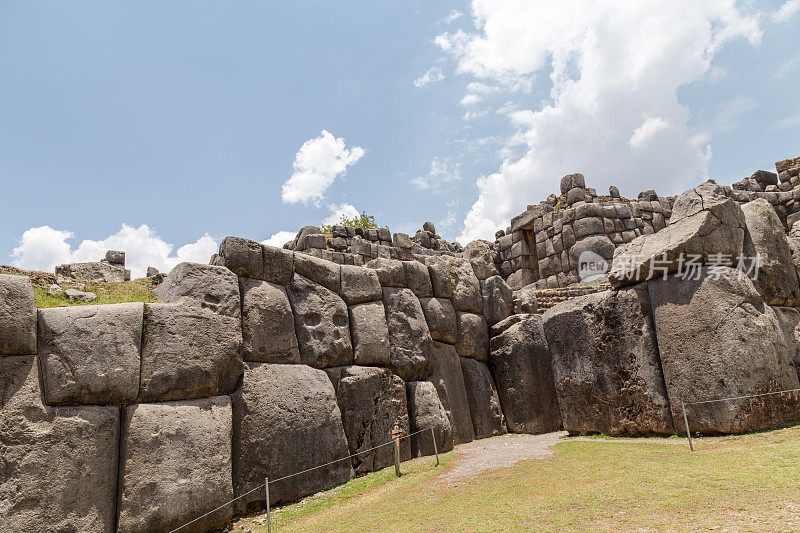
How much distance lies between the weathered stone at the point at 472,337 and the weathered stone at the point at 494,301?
0.31 metres

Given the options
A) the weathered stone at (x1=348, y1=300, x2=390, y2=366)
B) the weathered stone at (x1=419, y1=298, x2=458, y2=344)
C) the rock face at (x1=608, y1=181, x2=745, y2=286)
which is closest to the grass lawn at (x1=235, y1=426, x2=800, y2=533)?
the weathered stone at (x1=348, y1=300, x2=390, y2=366)

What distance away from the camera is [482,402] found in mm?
11656

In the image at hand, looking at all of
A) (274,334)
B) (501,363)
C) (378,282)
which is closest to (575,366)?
(501,363)

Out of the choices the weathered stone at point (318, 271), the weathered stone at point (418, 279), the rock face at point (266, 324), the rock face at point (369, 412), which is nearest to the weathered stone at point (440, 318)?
the weathered stone at point (418, 279)

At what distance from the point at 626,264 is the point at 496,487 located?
541 centimetres

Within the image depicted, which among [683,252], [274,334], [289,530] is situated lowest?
[289,530]

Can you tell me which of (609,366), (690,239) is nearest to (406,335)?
(609,366)

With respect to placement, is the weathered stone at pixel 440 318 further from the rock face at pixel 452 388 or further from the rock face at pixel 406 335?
the rock face at pixel 406 335

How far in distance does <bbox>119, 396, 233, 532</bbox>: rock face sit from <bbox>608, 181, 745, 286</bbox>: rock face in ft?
25.6

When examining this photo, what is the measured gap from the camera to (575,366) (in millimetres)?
10453

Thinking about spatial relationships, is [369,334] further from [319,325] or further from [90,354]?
[90,354]

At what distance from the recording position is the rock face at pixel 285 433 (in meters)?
6.99

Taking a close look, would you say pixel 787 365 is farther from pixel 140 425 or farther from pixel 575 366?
pixel 140 425

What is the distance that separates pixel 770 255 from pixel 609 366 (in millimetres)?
3606
